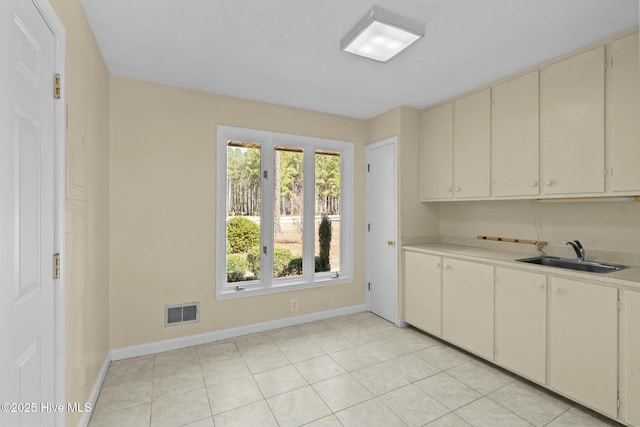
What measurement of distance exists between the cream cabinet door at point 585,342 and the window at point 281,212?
7.24 feet

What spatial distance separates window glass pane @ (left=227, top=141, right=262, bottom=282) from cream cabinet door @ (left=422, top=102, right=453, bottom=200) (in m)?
1.93

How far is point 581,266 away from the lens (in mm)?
2500

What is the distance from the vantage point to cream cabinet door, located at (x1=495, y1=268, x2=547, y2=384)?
226 centimetres

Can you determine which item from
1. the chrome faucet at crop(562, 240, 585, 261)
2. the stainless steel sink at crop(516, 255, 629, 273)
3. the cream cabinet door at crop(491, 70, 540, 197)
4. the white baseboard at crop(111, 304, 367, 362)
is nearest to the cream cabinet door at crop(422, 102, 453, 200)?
the cream cabinet door at crop(491, 70, 540, 197)

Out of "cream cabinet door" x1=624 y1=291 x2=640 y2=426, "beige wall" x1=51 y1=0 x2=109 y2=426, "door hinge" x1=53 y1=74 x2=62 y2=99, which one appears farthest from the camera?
→ "cream cabinet door" x1=624 y1=291 x2=640 y2=426

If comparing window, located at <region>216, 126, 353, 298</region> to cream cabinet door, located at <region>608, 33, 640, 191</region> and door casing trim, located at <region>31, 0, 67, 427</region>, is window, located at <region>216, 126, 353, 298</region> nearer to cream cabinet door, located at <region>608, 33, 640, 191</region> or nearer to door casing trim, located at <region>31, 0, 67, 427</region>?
door casing trim, located at <region>31, 0, 67, 427</region>

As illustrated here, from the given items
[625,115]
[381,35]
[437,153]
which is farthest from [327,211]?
[625,115]

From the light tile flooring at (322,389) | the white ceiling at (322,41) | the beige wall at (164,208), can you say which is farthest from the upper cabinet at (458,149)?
the beige wall at (164,208)

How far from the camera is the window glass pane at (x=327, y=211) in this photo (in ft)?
12.7

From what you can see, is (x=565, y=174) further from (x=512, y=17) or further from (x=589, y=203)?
(x=512, y=17)

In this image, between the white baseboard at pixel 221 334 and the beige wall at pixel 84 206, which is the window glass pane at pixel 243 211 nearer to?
the white baseboard at pixel 221 334

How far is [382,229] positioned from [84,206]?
2925 mm

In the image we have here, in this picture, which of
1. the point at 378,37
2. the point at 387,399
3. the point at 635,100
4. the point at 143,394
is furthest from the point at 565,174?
the point at 143,394

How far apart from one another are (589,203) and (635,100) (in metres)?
0.84
